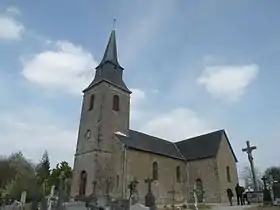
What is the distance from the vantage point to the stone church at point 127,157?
90.5 feet

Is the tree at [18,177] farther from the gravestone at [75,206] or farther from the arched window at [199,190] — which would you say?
the arched window at [199,190]

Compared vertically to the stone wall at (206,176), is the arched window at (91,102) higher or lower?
higher

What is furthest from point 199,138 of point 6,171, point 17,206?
point 6,171

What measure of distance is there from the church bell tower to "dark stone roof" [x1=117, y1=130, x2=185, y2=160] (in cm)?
132

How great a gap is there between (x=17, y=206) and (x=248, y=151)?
67.1 ft

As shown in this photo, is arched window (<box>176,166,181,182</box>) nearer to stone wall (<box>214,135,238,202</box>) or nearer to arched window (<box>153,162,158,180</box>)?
arched window (<box>153,162,158,180</box>)

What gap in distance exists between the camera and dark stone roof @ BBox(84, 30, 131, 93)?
107 ft

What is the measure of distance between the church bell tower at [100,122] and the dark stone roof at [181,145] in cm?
185

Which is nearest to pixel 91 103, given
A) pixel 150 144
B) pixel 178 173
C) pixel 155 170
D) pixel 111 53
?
pixel 111 53

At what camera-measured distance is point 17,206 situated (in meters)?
22.9

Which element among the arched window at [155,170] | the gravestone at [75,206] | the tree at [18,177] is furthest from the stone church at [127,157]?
the tree at [18,177]

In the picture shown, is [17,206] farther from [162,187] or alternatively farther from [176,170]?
[176,170]

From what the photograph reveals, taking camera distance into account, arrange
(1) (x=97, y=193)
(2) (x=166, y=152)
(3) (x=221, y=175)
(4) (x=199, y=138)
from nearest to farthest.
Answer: (1) (x=97, y=193) → (3) (x=221, y=175) → (2) (x=166, y=152) → (4) (x=199, y=138)

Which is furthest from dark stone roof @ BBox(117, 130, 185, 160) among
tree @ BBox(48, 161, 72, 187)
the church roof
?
tree @ BBox(48, 161, 72, 187)
